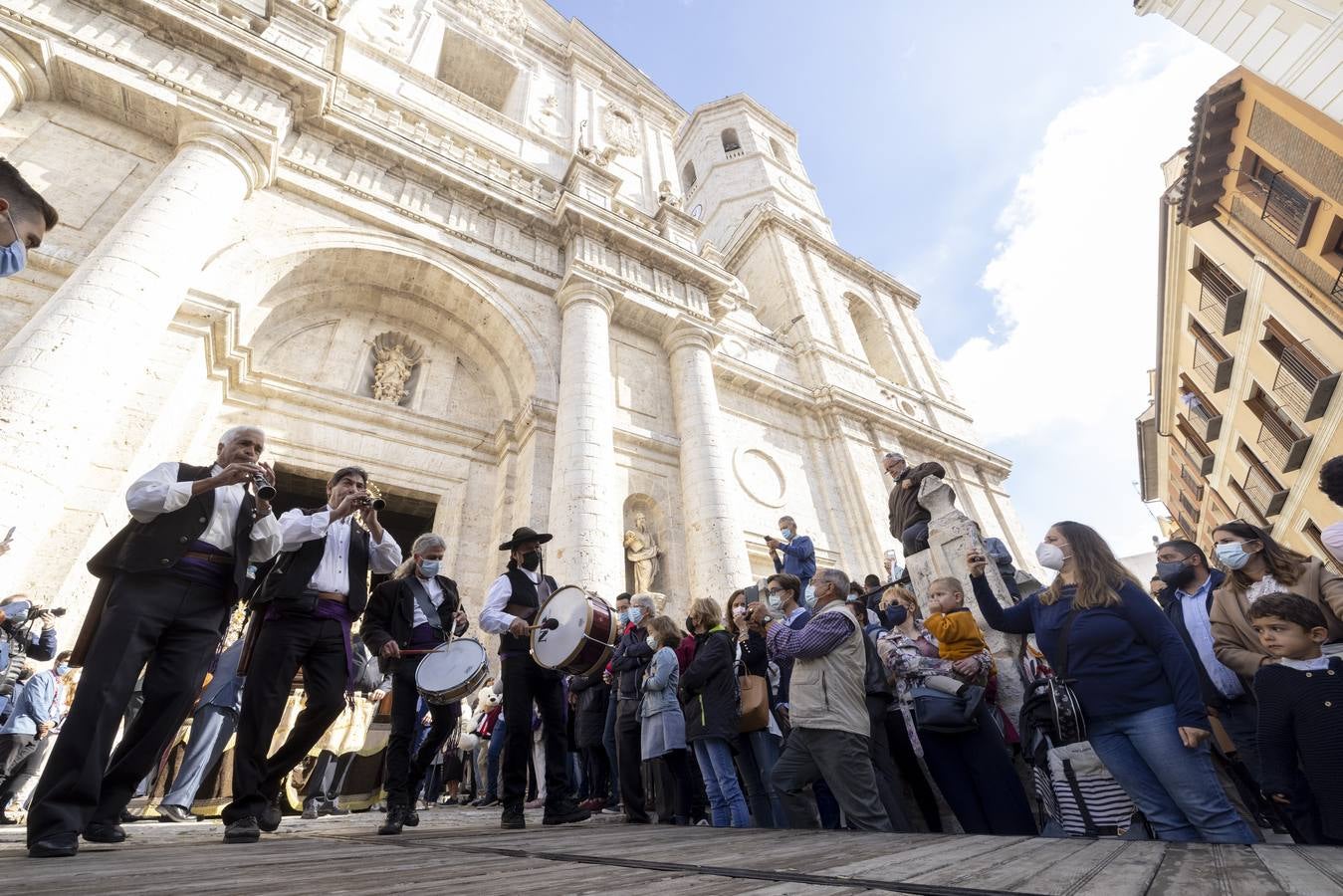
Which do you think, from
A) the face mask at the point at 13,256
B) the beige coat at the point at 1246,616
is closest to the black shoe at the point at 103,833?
the face mask at the point at 13,256

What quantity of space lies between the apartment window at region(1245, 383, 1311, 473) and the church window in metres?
23.9

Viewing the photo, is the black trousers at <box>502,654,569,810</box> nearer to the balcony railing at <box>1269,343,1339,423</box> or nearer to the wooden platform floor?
the wooden platform floor

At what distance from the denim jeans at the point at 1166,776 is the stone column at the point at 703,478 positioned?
682 cm

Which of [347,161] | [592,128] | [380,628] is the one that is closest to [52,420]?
[380,628]

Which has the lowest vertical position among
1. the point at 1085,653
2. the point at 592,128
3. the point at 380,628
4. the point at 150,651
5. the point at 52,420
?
the point at 1085,653

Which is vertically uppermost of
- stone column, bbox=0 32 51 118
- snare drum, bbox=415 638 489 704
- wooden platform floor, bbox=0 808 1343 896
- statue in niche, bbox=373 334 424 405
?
stone column, bbox=0 32 51 118

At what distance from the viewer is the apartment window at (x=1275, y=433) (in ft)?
43.1

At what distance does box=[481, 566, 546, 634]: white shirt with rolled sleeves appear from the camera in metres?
3.76

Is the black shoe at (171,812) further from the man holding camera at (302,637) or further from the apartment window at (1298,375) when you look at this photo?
the apartment window at (1298,375)

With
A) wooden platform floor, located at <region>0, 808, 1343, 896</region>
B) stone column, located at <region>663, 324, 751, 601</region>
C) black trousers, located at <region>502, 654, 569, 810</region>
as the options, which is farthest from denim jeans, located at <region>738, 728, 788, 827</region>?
stone column, located at <region>663, 324, 751, 601</region>

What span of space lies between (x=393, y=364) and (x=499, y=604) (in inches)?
319

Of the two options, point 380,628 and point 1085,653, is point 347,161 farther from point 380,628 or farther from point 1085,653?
point 1085,653

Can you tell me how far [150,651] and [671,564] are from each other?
8.18m

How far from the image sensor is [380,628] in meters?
3.76
